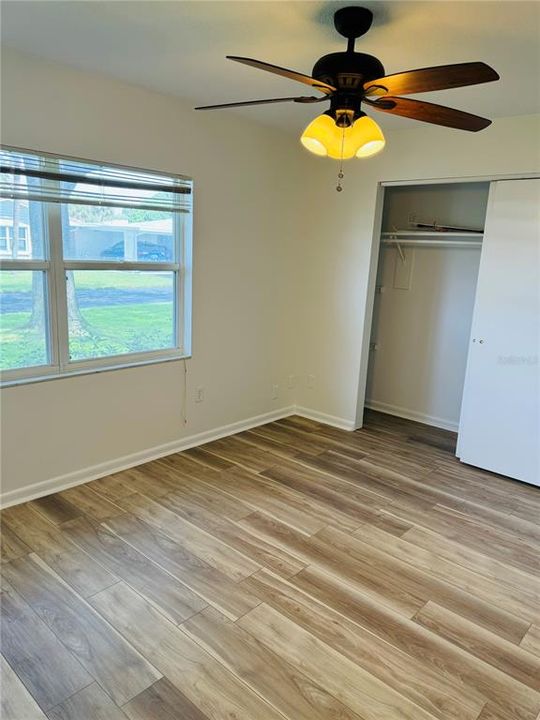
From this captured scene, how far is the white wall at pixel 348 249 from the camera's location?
3617mm

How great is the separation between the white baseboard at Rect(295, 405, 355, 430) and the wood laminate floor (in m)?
0.90

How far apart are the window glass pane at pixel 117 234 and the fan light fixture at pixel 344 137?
1.55 m

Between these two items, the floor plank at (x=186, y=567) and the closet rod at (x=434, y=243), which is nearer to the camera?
the floor plank at (x=186, y=567)

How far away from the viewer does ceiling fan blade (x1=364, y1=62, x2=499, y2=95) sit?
1565mm

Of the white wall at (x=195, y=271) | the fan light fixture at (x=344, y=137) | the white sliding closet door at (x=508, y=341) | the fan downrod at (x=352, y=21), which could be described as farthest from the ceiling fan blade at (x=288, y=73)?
the white sliding closet door at (x=508, y=341)

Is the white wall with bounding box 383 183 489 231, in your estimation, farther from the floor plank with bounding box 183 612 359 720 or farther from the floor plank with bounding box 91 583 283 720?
the floor plank with bounding box 91 583 283 720

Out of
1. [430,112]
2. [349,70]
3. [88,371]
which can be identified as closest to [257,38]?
[349,70]

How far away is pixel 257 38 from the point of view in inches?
88.3

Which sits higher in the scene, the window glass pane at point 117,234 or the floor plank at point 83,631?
the window glass pane at point 117,234

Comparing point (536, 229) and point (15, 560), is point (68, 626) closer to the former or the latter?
point (15, 560)

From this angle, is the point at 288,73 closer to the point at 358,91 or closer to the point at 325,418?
the point at 358,91

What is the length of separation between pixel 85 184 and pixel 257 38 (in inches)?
53.1

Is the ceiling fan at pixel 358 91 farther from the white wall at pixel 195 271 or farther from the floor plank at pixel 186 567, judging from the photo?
the floor plank at pixel 186 567

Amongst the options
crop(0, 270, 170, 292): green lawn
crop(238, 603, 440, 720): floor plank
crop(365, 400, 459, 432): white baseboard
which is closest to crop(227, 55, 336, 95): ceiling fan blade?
crop(0, 270, 170, 292): green lawn
